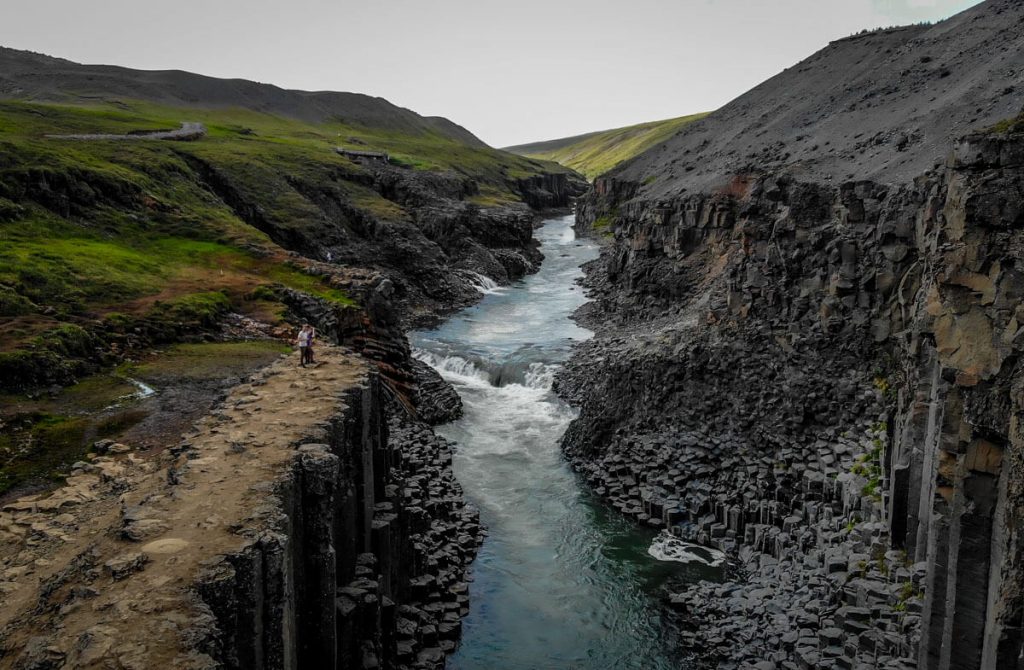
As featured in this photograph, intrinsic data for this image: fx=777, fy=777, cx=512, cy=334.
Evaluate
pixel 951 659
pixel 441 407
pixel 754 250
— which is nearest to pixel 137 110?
pixel 441 407

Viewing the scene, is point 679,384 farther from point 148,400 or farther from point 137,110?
point 137,110

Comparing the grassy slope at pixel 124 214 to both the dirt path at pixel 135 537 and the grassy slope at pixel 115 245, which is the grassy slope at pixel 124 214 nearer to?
the grassy slope at pixel 115 245

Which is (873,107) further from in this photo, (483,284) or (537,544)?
(483,284)

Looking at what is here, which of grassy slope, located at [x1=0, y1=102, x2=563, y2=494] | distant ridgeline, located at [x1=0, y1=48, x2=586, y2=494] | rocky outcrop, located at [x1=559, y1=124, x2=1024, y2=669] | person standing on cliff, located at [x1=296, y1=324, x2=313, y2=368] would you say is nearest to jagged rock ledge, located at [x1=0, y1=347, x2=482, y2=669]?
person standing on cliff, located at [x1=296, y1=324, x2=313, y2=368]

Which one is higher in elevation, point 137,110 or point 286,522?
point 137,110

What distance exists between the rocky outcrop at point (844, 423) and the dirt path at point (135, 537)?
40.8 feet

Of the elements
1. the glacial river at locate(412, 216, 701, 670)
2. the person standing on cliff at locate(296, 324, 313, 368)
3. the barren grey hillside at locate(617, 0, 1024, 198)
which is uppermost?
the barren grey hillside at locate(617, 0, 1024, 198)

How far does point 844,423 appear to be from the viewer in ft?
87.6

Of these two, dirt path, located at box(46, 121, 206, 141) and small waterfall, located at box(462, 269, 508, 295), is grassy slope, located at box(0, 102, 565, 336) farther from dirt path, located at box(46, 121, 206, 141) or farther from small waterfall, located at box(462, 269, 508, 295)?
small waterfall, located at box(462, 269, 508, 295)

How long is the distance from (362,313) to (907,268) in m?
24.1

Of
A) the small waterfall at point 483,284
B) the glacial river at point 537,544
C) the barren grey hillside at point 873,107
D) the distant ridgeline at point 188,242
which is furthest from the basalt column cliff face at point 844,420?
the small waterfall at point 483,284

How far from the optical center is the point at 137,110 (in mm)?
107688

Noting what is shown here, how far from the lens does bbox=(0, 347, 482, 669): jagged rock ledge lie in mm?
A: 11305

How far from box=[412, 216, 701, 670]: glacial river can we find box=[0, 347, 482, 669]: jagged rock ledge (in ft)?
5.20
